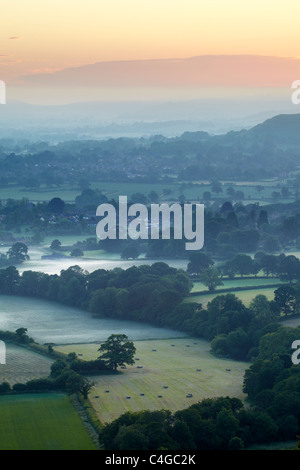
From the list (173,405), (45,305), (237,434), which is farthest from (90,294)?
(237,434)

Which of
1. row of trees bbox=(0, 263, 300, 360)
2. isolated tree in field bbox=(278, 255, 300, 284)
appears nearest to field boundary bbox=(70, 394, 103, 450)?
row of trees bbox=(0, 263, 300, 360)

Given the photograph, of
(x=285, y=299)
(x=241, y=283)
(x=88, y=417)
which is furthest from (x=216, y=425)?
(x=241, y=283)

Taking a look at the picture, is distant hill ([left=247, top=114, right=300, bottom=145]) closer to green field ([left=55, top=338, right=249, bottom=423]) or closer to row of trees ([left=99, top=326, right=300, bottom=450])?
green field ([left=55, top=338, right=249, bottom=423])

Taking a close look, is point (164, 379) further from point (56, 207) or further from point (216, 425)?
point (56, 207)

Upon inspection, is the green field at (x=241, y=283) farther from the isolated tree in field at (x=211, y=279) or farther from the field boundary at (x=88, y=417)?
the field boundary at (x=88, y=417)

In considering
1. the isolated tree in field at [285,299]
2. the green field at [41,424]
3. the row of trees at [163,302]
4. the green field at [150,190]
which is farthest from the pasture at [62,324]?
the green field at [150,190]
